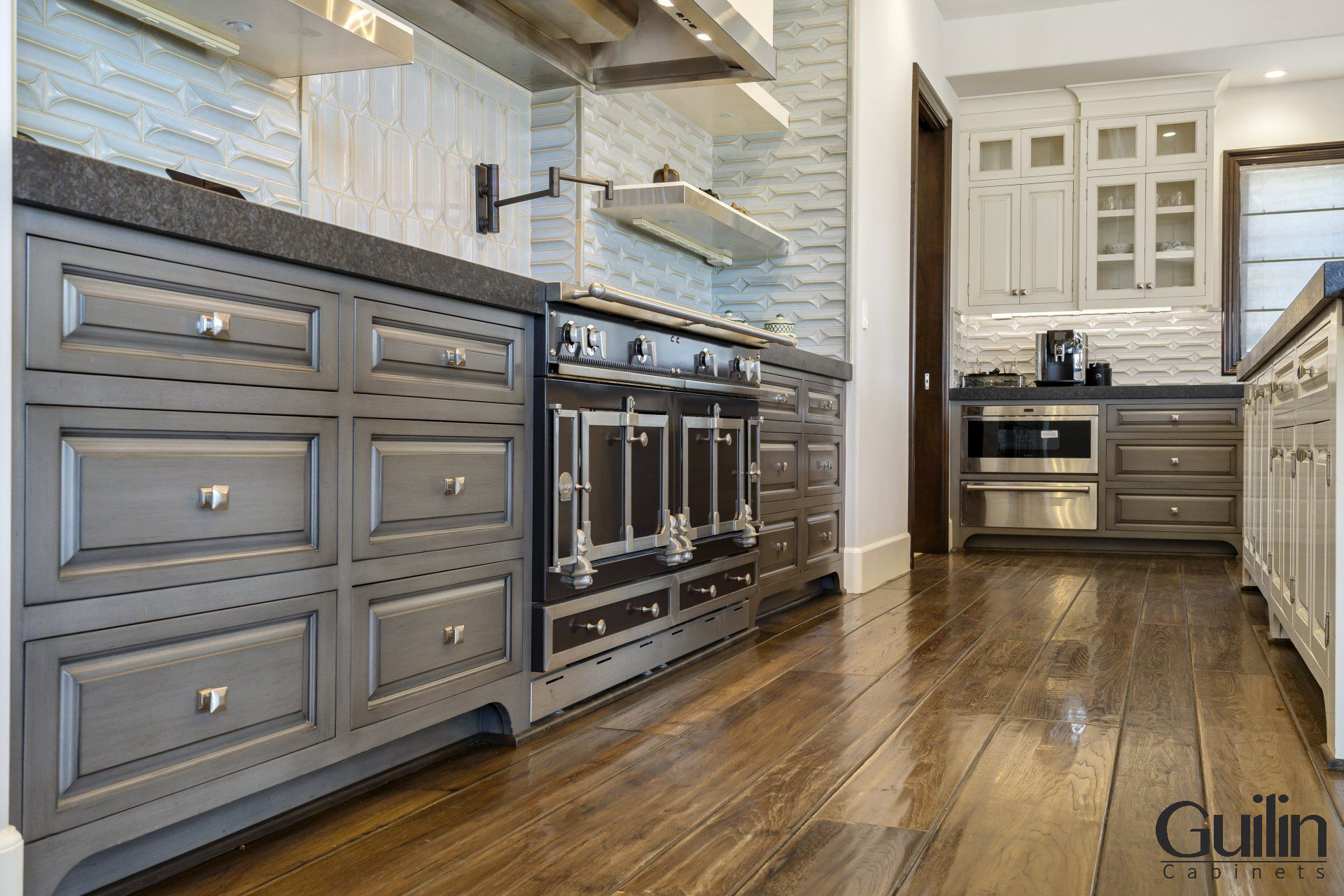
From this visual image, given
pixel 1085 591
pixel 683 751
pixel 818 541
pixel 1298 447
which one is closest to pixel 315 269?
pixel 683 751

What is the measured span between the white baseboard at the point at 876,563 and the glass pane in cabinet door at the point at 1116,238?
2.23 metres

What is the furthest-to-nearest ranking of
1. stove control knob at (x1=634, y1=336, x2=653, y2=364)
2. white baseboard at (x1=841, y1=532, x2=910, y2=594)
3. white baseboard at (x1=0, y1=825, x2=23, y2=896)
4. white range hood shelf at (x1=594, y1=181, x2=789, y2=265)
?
white baseboard at (x1=841, y1=532, x2=910, y2=594) < white range hood shelf at (x1=594, y1=181, x2=789, y2=265) < stove control knob at (x1=634, y1=336, x2=653, y2=364) < white baseboard at (x1=0, y1=825, x2=23, y2=896)

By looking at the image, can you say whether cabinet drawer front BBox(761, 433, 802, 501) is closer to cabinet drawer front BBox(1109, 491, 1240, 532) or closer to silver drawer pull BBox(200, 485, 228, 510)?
silver drawer pull BBox(200, 485, 228, 510)

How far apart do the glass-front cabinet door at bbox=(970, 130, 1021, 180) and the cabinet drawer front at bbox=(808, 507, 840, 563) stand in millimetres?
3055

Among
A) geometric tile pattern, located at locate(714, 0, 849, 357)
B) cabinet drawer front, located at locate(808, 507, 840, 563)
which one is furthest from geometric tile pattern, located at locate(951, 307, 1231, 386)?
cabinet drawer front, located at locate(808, 507, 840, 563)

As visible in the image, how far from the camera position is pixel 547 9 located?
2791mm

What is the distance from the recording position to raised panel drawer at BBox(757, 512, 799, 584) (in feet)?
11.4

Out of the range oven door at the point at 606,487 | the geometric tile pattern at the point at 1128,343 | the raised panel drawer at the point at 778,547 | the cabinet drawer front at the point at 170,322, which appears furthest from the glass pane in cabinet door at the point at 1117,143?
the cabinet drawer front at the point at 170,322

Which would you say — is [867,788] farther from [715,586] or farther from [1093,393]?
[1093,393]

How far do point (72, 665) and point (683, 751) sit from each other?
110 centimetres

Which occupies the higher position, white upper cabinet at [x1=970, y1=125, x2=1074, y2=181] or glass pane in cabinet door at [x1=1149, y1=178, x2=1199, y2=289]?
white upper cabinet at [x1=970, y1=125, x2=1074, y2=181]

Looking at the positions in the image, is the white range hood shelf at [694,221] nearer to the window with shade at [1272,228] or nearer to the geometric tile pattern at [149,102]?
the geometric tile pattern at [149,102]

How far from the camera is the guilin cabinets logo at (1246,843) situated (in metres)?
1.46

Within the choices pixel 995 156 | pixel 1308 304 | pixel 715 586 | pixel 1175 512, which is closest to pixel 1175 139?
pixel 995 156
